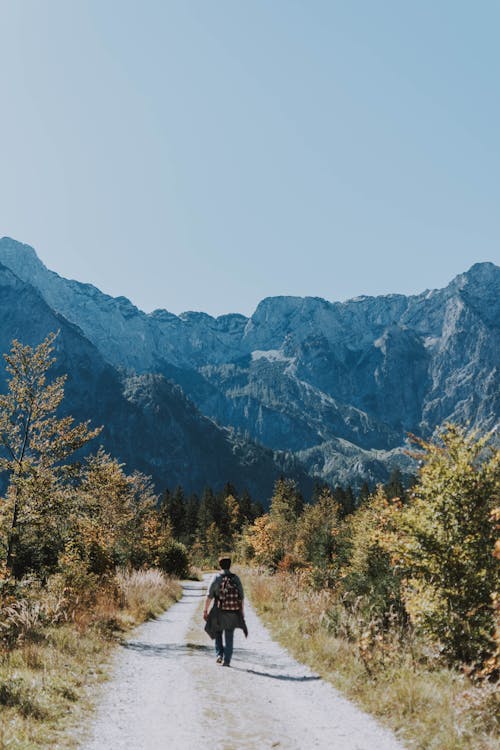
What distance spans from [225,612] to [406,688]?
4.59 m

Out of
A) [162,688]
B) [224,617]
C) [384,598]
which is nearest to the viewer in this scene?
[162,688]

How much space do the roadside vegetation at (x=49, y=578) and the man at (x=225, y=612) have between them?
99.2 inches

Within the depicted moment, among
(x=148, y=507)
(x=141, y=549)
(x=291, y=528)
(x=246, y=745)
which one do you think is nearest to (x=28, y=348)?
(x=246, y=745)

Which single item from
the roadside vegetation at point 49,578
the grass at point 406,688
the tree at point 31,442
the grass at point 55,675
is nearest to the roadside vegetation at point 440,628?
the grass at point 406,688

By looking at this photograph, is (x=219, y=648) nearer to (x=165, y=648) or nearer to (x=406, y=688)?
(x=165, y=648)

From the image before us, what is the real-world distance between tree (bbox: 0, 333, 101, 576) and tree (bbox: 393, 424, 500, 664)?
10.1m

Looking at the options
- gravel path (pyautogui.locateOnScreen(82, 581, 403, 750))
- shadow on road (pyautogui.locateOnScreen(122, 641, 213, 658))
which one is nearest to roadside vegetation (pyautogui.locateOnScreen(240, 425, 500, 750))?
gravel path (pyautogui.locateOnScreen(82, 581, 403, 750))

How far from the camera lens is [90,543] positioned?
18.8m

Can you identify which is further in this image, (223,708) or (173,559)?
(173,559)

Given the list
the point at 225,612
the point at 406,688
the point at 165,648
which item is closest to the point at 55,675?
the point at 225,612

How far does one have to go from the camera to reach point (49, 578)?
648 inches

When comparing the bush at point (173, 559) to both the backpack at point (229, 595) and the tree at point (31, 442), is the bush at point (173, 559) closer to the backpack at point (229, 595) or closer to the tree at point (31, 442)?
the tree at point (31, 442)

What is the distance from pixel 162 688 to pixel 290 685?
2466mm

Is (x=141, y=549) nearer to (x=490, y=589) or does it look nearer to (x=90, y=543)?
(x=90, y=543)
